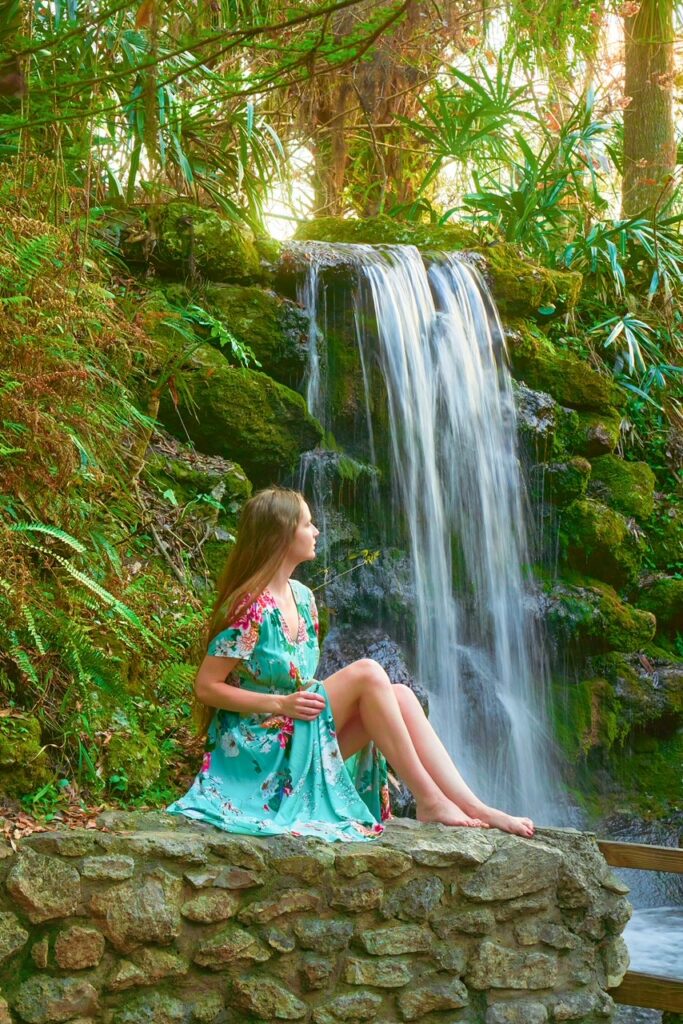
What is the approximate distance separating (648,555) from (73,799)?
5.54 m

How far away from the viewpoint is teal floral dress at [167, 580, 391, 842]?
3.29 metres

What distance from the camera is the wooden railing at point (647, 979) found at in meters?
3.44

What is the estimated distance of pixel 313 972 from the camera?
3.06 meters

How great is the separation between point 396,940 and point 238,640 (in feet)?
3.36

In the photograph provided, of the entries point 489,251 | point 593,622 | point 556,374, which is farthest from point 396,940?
point 489,251

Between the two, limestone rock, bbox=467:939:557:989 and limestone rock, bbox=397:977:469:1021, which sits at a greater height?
limestone rock, bbox=467:939:557:989

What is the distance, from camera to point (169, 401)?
6184mm

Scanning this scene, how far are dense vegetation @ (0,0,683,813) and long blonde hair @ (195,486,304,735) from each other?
1.36 feet

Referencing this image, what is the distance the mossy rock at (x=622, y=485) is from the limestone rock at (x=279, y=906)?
5.38 m

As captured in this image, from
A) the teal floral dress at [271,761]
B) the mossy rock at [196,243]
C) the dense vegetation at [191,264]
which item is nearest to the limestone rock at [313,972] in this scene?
the teal floral dress at [271,761]

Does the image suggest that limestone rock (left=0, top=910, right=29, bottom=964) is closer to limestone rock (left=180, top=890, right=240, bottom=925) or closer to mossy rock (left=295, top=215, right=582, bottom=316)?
limestone rock (left=180, top=890, right=240, bottom=925)

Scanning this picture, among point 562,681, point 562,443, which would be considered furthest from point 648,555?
point 562,681

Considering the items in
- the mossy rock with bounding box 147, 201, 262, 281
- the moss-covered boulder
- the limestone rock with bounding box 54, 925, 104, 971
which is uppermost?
the mossy rock with bounding box 147, 201, 262, 281

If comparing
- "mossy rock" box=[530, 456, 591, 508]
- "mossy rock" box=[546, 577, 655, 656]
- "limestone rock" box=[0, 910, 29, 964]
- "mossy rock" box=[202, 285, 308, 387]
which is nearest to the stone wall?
"limestone rock" box=[0, 910, 29, 964]
